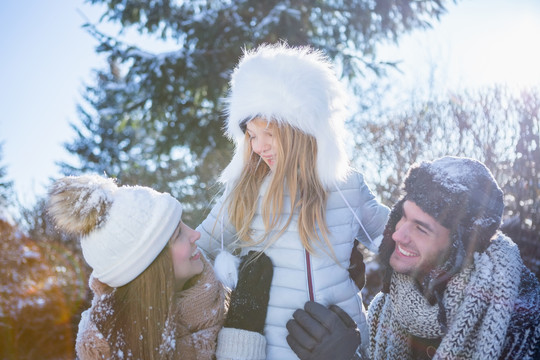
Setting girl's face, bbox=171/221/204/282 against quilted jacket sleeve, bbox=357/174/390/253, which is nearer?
girl's face, bbox=171/221/204/282

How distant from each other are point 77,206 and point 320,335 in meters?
1.25

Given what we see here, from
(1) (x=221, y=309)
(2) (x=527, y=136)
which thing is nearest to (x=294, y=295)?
(1) (x=221, y=309)

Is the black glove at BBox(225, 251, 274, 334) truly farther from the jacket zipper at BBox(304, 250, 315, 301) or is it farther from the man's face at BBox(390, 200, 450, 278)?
the man's face at BBox(390, 200, 450, 278)

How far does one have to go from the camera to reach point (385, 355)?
2.44 meters

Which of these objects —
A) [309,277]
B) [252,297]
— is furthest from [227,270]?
[309,277]

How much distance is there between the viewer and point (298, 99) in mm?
2297

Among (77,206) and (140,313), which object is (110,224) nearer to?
(77,206)

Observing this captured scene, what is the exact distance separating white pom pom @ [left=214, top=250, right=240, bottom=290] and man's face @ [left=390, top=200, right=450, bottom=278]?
0.87 metres

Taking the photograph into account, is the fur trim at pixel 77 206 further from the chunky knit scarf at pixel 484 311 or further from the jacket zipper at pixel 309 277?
the chunky knit scarf at pixel 484 311

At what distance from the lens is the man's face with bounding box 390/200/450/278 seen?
2.16 metres

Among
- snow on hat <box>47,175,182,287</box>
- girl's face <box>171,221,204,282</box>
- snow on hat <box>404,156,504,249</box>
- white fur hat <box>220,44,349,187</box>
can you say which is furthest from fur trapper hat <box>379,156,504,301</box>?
snow on hat <box>47,175,182,287</box>

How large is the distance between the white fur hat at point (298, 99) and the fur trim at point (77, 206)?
0.98 m

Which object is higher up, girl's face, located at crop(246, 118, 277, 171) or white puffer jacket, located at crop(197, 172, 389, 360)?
girl's face, located at crop(246, 118, 277, 171)

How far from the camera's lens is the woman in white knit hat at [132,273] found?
1.75 metres
